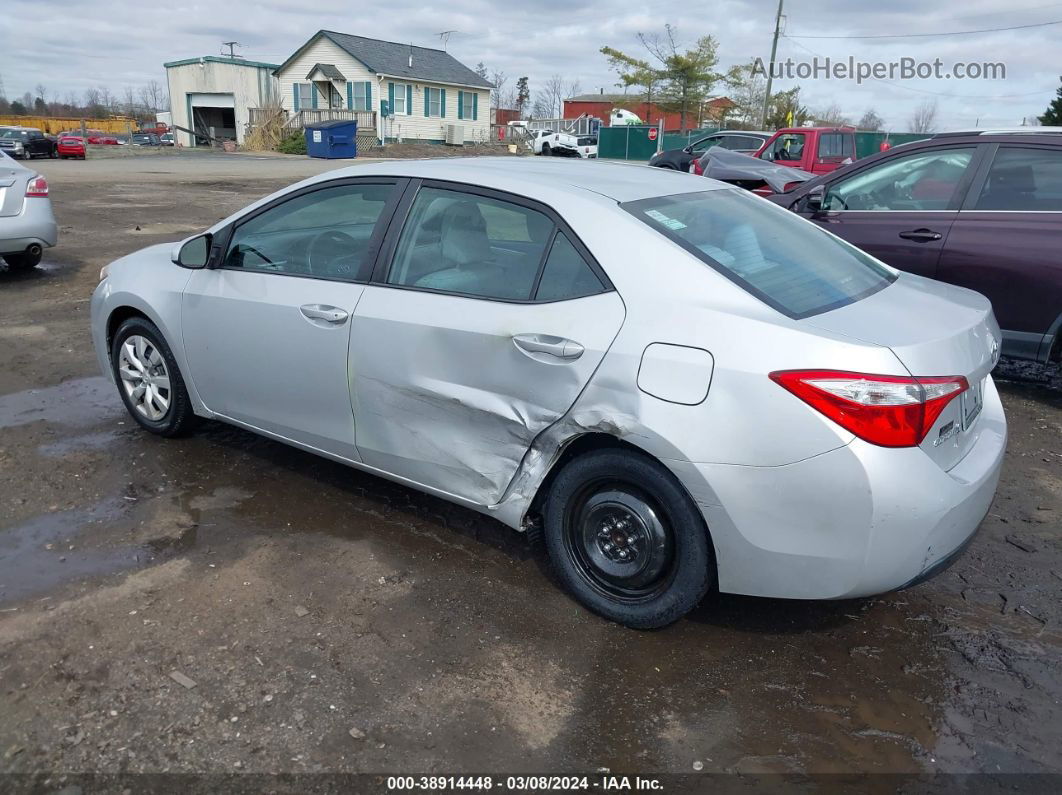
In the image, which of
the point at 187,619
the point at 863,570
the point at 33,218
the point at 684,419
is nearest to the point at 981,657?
the point at 863,570

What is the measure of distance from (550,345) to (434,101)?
46260mm

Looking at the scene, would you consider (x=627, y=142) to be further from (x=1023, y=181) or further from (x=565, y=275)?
(x=565, y=275)

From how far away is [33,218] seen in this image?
29.1 ft

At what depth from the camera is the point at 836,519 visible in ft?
8.59

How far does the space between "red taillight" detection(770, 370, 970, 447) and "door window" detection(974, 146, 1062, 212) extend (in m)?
3.76

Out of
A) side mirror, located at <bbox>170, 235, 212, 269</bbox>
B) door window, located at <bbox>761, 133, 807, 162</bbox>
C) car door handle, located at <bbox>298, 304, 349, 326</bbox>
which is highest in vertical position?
door window, located at <bbox>761, 133, 807, 162</bbox>

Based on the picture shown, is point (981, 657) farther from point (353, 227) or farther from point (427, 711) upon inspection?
point (353, 227)

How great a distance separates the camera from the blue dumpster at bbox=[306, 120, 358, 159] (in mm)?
35250

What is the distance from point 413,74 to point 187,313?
43903mm

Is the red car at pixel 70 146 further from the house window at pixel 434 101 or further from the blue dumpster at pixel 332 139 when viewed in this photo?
the house window at pixel 434 101

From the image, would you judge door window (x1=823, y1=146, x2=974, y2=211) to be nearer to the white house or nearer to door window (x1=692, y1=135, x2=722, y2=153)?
door window (x1=692, y1=135, x2=722, y2=153)

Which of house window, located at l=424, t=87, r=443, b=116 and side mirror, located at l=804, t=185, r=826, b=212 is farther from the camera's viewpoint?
house window, located at l=424, t=87, r=443, b=116

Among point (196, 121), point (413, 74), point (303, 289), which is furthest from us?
point (196, 121)

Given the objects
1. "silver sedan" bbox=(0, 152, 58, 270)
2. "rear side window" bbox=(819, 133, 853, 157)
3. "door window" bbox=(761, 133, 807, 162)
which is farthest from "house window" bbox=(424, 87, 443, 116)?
"silver sedan" bbox=(0, 152, 58, 270)
